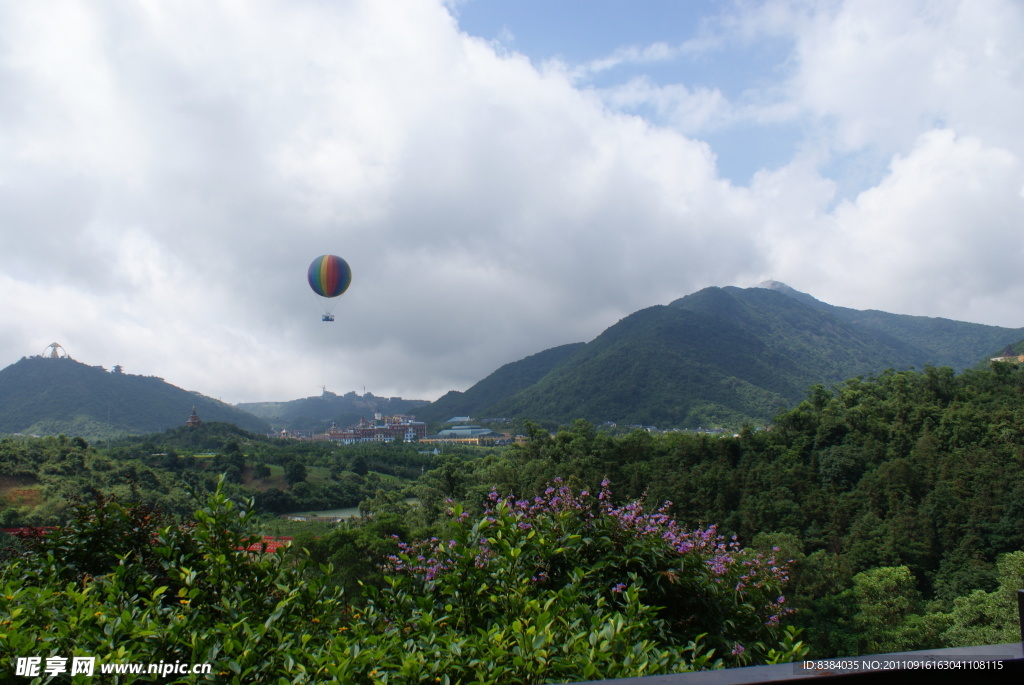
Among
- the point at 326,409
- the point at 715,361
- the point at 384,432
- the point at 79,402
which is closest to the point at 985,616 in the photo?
the point at 715,361

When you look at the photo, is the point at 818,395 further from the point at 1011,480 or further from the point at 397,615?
the point at 397,615

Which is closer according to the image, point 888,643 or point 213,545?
point 213,545

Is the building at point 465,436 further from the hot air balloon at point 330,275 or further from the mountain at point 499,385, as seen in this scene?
the hot air balloon at point 330,275

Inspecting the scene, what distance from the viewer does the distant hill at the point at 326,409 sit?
311 feet

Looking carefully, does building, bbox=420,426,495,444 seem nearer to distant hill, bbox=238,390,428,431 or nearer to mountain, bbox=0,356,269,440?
distant hill, bbox=238,390,428,431

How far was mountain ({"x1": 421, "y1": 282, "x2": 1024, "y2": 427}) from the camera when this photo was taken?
5984cm

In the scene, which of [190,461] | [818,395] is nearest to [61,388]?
[190,461]

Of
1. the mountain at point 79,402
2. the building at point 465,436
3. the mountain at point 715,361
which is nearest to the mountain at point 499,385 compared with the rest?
the mountain at point 715,361

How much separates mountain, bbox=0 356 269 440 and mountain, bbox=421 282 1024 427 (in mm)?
35603

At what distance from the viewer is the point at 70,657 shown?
168 centimetres

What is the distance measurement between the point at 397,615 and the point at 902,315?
110 metres

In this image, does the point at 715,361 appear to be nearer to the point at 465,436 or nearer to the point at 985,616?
the point at 465,436

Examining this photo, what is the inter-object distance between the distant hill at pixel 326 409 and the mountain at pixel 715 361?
18109 millimetres

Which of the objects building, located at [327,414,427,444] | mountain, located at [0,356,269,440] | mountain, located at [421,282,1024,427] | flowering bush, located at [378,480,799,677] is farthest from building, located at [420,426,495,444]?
flowering bush, located at [378,480,799,677]
